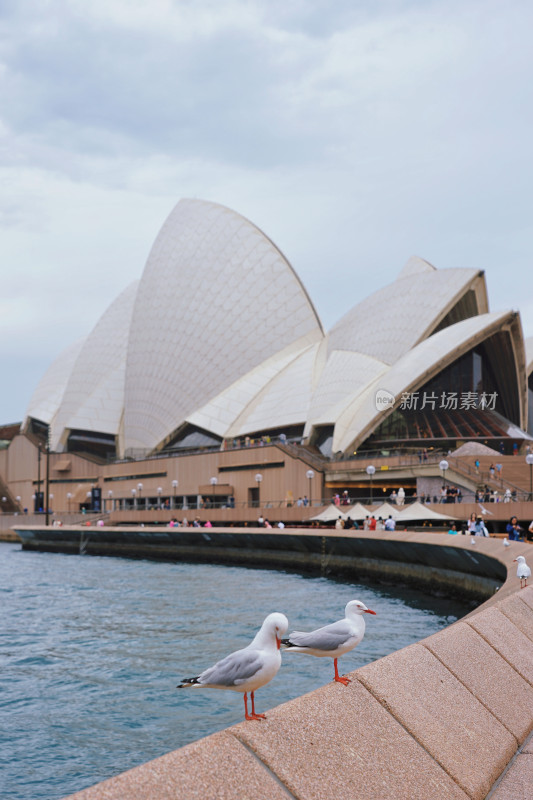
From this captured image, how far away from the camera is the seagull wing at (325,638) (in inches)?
161

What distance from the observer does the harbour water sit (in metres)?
7.36

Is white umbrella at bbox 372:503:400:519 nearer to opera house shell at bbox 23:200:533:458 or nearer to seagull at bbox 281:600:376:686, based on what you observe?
opera house shell at bbox 23:200:533:458

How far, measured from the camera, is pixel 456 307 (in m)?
43.6

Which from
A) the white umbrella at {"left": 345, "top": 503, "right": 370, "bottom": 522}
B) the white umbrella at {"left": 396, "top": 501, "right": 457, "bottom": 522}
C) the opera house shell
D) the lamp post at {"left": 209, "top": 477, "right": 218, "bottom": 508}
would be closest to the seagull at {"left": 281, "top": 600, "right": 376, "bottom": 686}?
the white umbrella at {"left": 396, "top": 501, "right": 457, "bottom": 522}

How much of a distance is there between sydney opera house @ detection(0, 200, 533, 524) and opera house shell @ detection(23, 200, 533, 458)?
3.7 inches

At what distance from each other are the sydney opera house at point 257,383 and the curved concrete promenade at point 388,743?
29773 millimetres

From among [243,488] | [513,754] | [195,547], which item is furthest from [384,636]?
[243,488]

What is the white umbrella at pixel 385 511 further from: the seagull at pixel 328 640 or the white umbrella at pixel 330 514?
the seagull at pixel 328 640

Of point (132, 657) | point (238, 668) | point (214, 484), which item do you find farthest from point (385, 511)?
point (238, 668)

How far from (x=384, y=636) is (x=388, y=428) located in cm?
2634

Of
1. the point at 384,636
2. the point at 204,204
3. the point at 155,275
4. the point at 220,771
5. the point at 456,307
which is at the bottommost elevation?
the point at 384,636

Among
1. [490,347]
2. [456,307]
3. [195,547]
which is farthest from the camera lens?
[456,307]

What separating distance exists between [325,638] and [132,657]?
7781mm

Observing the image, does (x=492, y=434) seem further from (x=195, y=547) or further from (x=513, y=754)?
(x=513, y=754)
